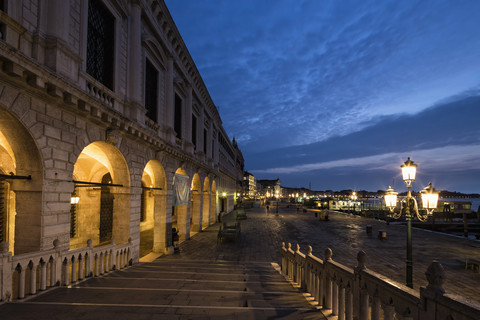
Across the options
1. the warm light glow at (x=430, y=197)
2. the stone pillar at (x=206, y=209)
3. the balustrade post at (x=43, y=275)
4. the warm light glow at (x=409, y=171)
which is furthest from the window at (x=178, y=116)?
the warm light glow at (x=430, y=197)

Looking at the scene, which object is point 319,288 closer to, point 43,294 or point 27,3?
point 43,294

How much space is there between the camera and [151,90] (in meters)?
13.6

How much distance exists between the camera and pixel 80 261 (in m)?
6.62

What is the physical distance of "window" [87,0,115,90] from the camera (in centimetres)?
901

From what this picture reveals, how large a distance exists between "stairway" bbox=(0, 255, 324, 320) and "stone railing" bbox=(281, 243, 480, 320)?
418 mm

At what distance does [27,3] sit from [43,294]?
6538 millimetres

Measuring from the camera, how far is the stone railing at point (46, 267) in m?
4.84

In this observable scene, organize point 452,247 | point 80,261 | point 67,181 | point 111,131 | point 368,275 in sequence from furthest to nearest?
point 452,247 → point 111,131 → point 67,181 → point 80,261 → point 368,275

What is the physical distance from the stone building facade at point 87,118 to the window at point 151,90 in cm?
6

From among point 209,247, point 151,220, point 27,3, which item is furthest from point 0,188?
point 151,220

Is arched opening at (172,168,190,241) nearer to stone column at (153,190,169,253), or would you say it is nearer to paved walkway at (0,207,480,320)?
stone column at (153,190,169,253)

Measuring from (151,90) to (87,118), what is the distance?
624cm

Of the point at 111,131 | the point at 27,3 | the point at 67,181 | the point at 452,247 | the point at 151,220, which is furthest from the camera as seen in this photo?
the point at 151,220

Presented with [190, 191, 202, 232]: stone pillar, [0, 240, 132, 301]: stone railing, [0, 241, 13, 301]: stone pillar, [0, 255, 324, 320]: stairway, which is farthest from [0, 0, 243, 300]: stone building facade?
[190, 191, 202, 232]: stone pillar
